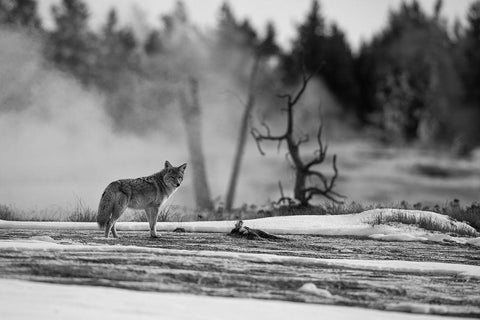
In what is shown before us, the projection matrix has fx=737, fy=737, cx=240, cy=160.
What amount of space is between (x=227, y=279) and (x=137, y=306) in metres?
1.12

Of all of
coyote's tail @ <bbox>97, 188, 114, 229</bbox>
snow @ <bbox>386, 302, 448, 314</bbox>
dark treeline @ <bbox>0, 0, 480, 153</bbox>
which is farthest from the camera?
dark treeline @ <bbox>0, 0, 480, 153</bbox>

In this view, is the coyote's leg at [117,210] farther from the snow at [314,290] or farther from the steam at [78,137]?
the steam at [78,137]

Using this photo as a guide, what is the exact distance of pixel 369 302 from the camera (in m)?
5.35

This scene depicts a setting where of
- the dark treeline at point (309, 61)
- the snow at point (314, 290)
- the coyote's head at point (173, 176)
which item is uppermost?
the dark treeline at point (309, 61)

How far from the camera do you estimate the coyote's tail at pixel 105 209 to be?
7.97 metres

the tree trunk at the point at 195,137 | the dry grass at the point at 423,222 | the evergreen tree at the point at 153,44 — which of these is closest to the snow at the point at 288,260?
the dry grass at the point at 423,222

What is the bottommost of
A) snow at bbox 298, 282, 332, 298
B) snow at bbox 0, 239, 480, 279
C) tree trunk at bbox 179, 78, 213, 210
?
snow at bbox 298, 282, 332, 298

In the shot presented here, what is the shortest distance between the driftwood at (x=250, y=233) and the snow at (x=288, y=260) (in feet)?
6.06

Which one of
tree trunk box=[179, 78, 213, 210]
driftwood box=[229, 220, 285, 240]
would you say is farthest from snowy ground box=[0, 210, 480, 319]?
tree trunk box=[179, 78, 213, 210]

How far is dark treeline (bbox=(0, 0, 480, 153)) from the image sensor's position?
29.8 meters

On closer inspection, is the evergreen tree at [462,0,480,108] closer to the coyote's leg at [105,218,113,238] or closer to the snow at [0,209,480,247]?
the snow at [0,209,480,247]

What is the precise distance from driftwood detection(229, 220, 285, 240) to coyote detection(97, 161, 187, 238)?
2.95 ft

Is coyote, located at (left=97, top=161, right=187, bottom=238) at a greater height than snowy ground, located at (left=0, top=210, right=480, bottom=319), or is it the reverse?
coyote, located at (left=97, top=161, right=187, bottom=238)

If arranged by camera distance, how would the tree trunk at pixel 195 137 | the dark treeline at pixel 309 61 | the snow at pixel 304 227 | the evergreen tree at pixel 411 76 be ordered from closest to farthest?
1. the snow at pixel 304 227
2. the tree trunk at pixel 195 137
3. the dark treeline at pixel 309 61
4. the evergreen tree at pixel 411 76
